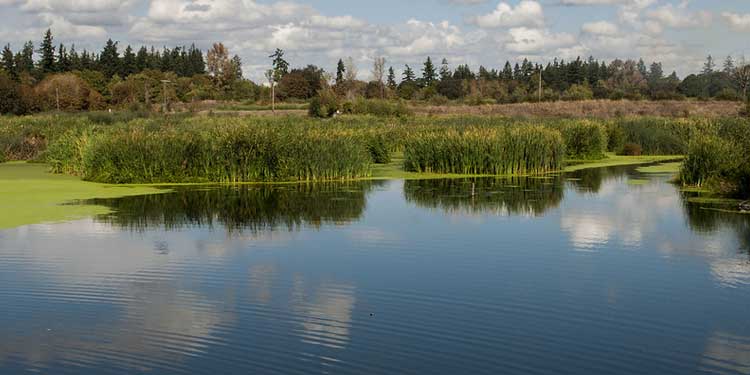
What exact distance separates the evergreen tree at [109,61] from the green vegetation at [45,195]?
6994cm

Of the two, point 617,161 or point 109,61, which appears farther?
point 109,61

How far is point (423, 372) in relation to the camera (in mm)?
8148

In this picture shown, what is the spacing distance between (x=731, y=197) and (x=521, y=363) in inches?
554

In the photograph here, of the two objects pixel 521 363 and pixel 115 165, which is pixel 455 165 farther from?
pixel 521 363

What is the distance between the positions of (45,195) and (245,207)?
5282 millimetres

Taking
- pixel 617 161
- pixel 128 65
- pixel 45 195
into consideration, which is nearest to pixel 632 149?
pixel 617 161

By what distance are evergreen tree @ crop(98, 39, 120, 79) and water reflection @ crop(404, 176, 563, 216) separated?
7638 cm

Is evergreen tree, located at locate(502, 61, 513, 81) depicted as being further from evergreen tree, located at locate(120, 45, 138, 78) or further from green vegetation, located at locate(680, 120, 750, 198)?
green vegetation, located at locate(680, 120, 750, 198)

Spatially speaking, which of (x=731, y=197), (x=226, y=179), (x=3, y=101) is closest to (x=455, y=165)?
(x=226, y=179)

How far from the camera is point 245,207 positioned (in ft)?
66.4

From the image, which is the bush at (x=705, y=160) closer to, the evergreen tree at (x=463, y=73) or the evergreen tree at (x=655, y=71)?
the evergreen tree at (x=463, y=73)

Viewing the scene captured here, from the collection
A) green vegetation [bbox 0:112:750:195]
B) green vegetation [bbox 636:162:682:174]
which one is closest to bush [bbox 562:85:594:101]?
green vegetation [bbox 636:162:682:174]

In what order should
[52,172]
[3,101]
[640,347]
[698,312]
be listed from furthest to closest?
[3,101] → [52,172] → [698,312] → [640,347]

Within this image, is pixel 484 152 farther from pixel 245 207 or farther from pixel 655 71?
pixel 655 71
